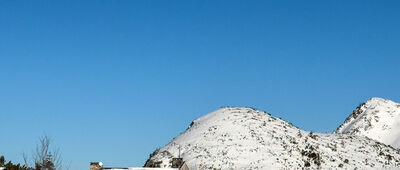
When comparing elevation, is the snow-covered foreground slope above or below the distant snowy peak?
below

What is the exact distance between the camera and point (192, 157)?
258 ft

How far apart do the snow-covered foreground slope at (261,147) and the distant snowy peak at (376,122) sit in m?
34.1

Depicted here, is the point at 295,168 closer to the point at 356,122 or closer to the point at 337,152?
the point at 337,152

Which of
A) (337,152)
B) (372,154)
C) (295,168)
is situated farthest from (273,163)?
(372,154)

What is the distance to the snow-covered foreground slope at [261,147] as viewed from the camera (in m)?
77.3

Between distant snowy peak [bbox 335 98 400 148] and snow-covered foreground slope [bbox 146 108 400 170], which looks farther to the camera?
distant snowy peak [bbox 335 98 400 148]

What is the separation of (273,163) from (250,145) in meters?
6.58

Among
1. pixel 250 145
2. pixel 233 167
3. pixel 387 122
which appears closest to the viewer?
pixel 233 167

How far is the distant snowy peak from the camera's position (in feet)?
430

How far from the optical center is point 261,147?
266 ft

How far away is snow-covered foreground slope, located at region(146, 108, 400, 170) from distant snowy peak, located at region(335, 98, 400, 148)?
34056 millimetres

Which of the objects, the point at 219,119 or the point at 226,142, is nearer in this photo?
the point at 226,142

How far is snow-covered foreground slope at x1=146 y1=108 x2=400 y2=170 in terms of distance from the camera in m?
77.3

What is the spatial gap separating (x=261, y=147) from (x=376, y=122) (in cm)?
6160
